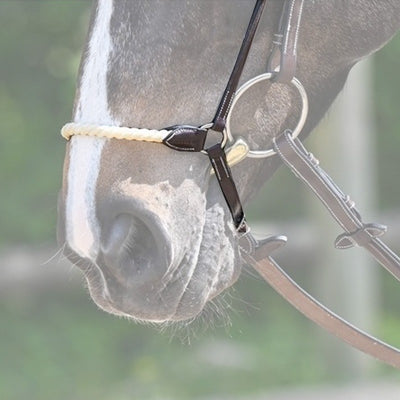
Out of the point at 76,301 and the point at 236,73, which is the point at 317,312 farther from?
the point at 76,301

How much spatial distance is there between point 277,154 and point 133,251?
0.42m

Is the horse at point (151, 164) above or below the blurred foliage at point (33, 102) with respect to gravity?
above

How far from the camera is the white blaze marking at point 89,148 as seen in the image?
2.21 meters

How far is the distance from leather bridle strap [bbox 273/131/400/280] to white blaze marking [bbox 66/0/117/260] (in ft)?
1.36

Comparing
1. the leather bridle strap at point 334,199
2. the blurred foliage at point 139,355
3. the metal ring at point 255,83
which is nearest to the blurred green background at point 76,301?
the blurred foliage at point 139,355

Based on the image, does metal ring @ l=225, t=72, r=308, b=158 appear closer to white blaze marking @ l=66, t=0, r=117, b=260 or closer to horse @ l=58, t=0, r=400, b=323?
horse @ l=58, t=0, r=400, b=323

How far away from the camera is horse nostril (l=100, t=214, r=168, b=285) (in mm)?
2193

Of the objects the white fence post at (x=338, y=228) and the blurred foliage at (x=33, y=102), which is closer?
the white fence post at (x=338, y=228)

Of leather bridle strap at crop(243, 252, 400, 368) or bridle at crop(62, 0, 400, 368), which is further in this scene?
leather bridle strap at crop(243, 252, 400, 368)

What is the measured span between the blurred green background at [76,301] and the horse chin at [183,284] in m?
3.79

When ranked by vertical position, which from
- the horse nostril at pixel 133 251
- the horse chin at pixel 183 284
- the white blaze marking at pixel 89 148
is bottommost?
the horse chin at pixel 183 284

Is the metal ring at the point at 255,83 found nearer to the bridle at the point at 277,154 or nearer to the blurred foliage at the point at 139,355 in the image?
the bridle at the point at 277,154

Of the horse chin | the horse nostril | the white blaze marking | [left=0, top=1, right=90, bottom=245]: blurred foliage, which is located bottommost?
[left=0, top=1, right=90, bottom=245]: blurred foliage

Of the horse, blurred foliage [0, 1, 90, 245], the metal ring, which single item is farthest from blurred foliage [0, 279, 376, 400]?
the horse
